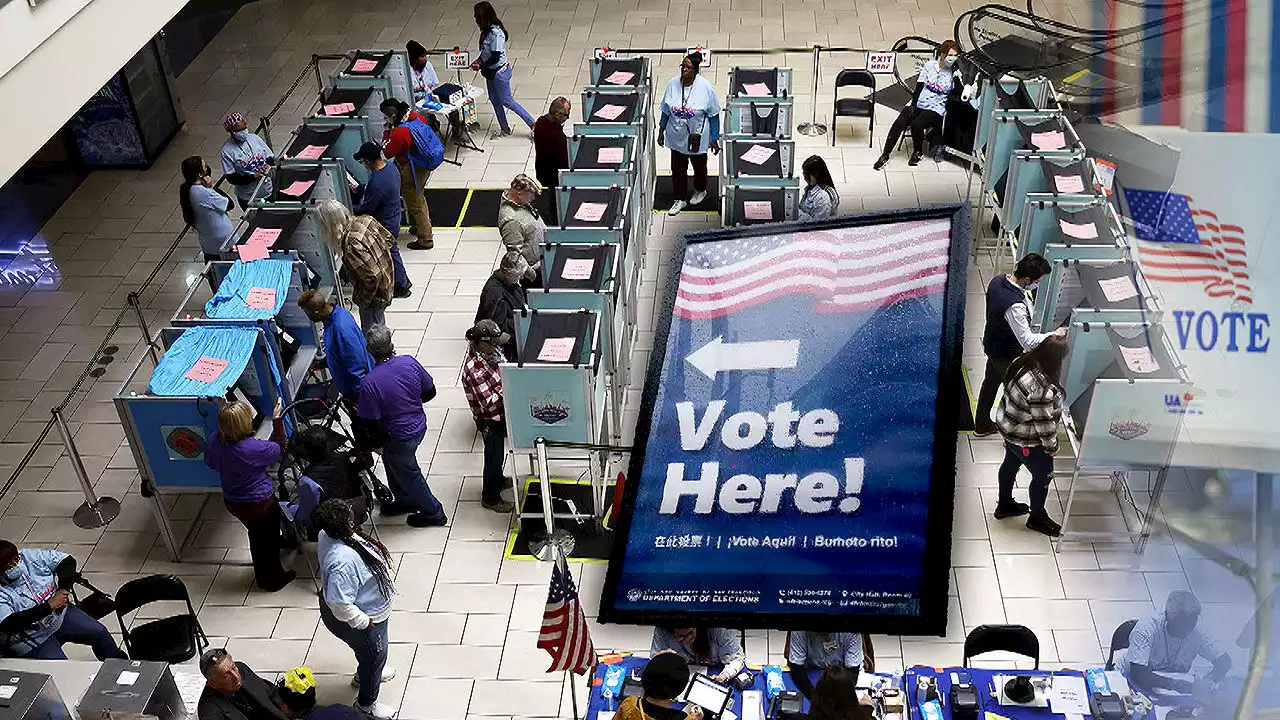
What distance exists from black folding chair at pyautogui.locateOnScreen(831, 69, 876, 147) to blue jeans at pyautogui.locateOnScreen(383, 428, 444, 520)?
7.04 meters

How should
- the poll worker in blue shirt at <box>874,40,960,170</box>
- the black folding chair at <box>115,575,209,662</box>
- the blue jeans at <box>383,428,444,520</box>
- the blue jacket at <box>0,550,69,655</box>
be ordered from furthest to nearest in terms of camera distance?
the poll worker in blue shirt at <box>874,40,960,170</box> < the blue jeans at <box>383,428,444,520</box> < the black folding chair at <box>115,575,209,662</box> < the blue jacket at <box>0,550,69,655</box>

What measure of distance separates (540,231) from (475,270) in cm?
192

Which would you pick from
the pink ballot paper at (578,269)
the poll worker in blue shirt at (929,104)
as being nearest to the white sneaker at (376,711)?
the pink ballot paper at (578,269)

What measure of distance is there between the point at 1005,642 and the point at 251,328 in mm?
5312

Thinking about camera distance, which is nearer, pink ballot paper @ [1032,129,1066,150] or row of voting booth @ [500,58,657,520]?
row of voting booth @ [500,58,657,520]

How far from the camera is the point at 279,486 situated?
764cm

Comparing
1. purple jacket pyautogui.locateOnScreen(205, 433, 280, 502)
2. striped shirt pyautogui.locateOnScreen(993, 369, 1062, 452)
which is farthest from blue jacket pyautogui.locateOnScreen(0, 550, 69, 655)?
→ striped shirt pyautogui.locateOnScreen(993, 369, 1062, 452)

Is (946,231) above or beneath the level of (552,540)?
above

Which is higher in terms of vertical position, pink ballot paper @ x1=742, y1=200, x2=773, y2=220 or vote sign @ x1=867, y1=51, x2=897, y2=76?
pink ballot paper @ x1=742, y1=200, x2=773, y2=220

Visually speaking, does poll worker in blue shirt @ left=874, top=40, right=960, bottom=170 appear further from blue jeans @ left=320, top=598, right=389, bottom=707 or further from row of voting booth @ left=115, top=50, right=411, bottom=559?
blue jeans @ left=320, top=598, right=389, bottom=707

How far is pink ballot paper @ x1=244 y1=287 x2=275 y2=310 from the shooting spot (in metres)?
8.32

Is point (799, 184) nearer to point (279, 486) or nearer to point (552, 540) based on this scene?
point (552, 540)

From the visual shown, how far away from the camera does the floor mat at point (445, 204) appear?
1212 centimetres

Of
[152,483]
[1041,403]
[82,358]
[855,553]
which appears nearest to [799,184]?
[1041,403]
